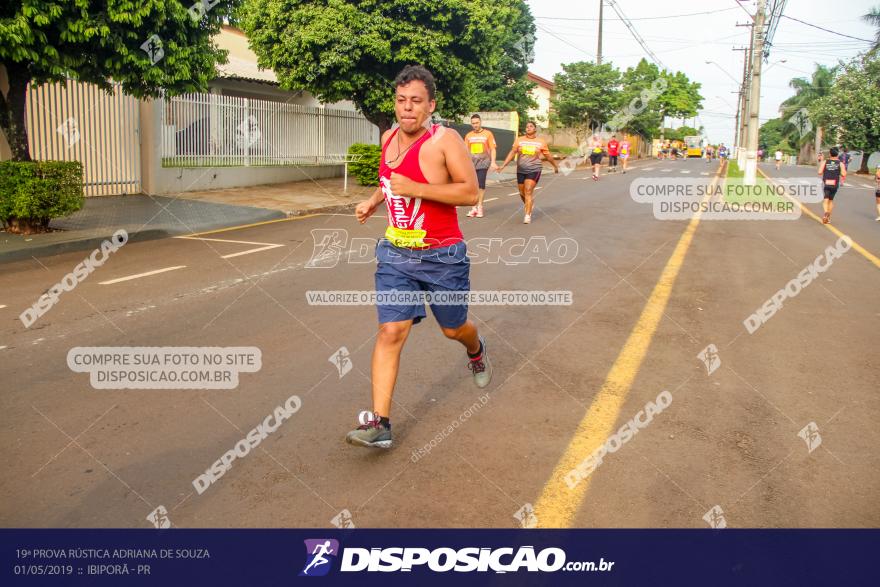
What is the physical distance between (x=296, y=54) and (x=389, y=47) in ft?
7.90

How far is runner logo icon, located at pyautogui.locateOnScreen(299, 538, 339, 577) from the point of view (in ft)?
9.58

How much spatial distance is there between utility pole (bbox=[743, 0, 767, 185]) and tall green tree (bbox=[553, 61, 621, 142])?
21.0 m

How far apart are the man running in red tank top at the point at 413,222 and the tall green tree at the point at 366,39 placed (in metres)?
15.3

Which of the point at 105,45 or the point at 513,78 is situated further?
the point at 513,78

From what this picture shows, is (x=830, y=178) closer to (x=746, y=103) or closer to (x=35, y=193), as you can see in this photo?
(x=35, y=193)

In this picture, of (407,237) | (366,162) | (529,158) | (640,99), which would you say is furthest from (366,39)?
(640,99)

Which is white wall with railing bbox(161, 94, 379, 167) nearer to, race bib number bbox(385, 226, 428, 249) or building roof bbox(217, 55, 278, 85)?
building roof bbox(217, 55, 278, 85)

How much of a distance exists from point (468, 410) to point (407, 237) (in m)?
1.22

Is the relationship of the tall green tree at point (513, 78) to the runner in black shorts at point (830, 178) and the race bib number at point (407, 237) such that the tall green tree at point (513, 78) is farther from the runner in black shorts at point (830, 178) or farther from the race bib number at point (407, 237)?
the race bib number at point (407, 237)

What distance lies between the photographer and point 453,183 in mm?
3871

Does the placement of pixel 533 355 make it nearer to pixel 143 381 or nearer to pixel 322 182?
pixel 143 381

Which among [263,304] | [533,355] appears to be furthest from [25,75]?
[533,355]

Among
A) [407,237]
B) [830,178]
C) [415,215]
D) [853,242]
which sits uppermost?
[830,178]

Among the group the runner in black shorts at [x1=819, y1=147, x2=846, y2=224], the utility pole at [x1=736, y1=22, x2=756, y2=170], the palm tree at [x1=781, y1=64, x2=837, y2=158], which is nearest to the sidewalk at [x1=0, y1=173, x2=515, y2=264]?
the runner in black shorts at [x1=819, y1=147, x2=846, y2=224]
